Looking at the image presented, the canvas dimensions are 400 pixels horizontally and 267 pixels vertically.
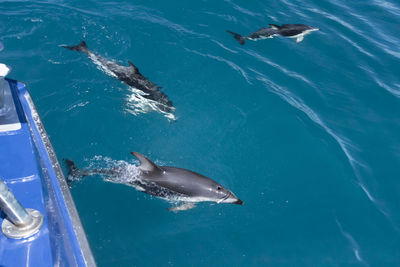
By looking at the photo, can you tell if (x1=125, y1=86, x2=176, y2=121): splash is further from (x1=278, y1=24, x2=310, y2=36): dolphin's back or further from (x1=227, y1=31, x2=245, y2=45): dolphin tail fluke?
(x1=278, y1=24, x2=310, y2=36): dolphin's back

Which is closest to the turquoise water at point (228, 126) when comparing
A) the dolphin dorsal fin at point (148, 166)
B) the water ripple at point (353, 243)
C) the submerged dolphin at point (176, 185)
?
the water ripple at point (353, 243)

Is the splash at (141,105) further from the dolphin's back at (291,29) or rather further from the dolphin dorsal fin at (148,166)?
the dolphin's back at (291,29)

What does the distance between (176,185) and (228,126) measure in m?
3.13

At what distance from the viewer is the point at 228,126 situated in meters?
9.26

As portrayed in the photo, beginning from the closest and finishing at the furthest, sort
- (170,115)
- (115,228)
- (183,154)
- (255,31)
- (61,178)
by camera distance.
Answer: (61,178)
(115,228)
(183,154)
(170,115)
(255,31)

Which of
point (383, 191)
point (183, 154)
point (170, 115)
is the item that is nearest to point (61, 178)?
point (183, 154)

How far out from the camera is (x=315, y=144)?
922 centimetres

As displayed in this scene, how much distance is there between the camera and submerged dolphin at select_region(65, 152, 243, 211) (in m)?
6.80

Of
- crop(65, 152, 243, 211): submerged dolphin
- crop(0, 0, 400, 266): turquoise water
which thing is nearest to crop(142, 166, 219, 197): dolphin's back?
crop(65, 152, 243, 211): submerged dolphin

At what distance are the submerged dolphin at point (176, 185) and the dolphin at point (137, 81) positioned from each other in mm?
2667

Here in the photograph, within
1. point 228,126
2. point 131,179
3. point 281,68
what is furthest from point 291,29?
point 131,179

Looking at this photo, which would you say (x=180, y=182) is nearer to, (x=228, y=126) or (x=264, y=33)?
(x=228, y=126)

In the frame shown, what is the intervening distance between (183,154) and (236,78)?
3.98 m

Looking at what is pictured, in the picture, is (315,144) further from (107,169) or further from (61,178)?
(61,178)
